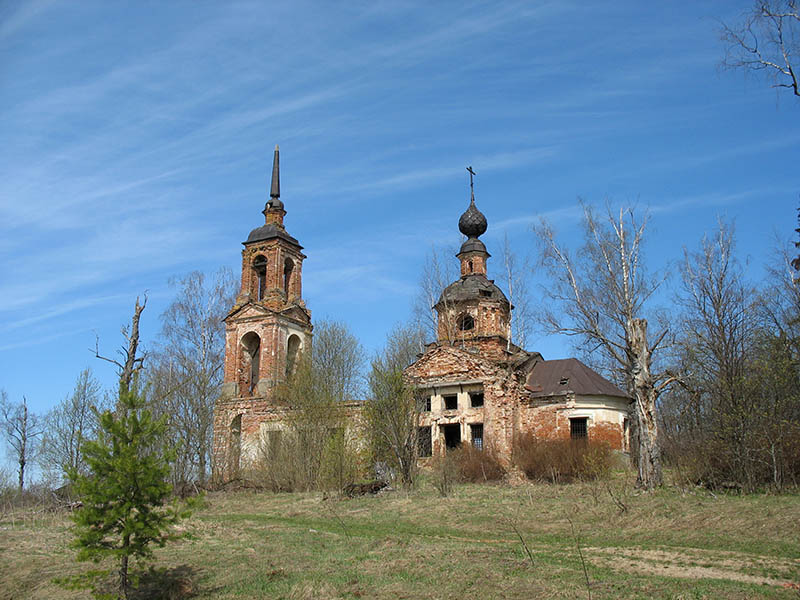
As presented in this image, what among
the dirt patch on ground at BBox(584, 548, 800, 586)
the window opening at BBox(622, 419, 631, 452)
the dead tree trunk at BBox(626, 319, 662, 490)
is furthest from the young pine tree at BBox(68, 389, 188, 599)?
the window opening at BBox(622, 419, 631, 452)

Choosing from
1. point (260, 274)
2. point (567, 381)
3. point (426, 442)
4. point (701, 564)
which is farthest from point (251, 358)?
point (701, 564)

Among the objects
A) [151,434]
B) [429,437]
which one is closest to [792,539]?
[151,434]

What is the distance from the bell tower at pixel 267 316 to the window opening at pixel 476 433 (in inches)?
364

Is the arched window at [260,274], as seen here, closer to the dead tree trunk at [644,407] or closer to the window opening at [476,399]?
the window opening at [476,399]

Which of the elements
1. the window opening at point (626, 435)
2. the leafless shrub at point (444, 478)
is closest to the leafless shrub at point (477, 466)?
the leafless shrub at point (444, 478)

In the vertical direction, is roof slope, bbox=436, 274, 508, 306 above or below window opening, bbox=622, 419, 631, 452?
above

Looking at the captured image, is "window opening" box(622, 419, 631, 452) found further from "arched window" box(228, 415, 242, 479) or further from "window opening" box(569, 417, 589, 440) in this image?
"arched window" box(228, 415, 242, 479)

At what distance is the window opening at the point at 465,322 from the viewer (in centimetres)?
3372

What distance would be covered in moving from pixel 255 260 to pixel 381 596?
25885mm

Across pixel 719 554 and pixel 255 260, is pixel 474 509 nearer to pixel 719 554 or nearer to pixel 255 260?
pixel 719 554

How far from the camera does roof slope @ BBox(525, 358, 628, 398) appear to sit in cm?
2808

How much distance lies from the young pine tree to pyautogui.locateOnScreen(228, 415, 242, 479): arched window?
56.1 ft

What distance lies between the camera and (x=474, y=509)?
16141 millimetres

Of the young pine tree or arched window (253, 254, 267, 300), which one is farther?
arched window (253, 254, 267, 300)
